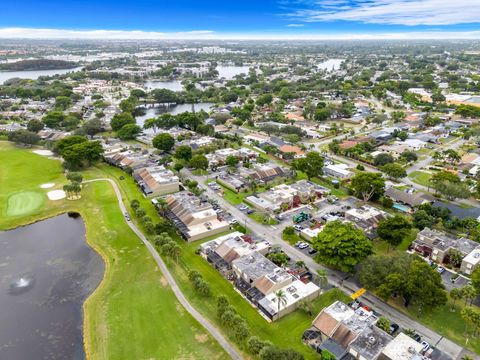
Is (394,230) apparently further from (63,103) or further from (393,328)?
(63,103)

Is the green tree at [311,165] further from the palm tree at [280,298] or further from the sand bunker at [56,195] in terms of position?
the sand bunker at [56,195]

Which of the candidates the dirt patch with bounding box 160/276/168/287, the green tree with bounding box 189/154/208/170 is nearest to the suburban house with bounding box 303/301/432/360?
the dirt patch with bounding box 160/276/168/287

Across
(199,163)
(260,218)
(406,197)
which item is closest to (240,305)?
(260,218)

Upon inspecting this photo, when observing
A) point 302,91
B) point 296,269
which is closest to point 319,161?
point 296,269

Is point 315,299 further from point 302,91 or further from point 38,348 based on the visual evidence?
point 302,91

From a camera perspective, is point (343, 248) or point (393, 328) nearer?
point (393, 328)
